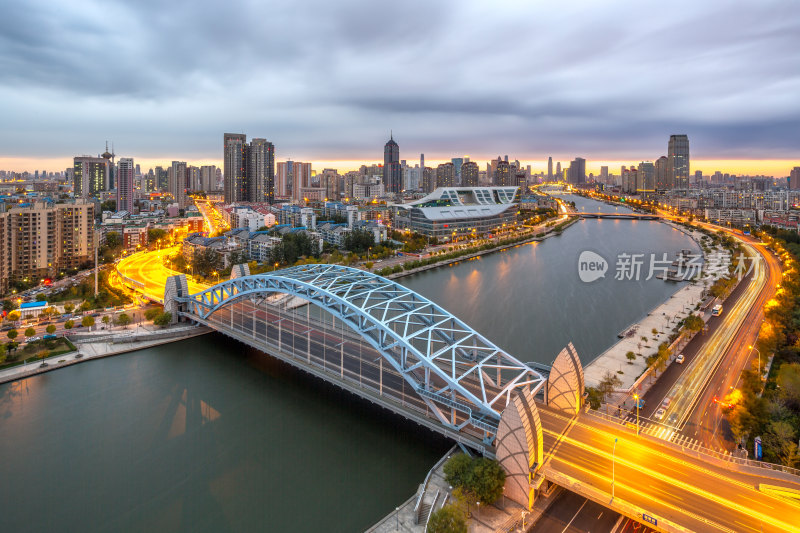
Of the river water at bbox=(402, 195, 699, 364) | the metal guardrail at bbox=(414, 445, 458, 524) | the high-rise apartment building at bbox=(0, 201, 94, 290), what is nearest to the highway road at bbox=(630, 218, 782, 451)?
the river water at bbox=(402, 195, 699, 364)

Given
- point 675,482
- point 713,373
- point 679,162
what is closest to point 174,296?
point 675,482

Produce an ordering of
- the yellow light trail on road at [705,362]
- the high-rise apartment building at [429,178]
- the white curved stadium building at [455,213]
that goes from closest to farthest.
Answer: the yellow light trail on road at [705,362] → the white curved stadium building at [455,213] → the high-rise apartment building at [429,178]

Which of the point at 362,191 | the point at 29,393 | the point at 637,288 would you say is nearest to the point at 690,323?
the point at 637,288

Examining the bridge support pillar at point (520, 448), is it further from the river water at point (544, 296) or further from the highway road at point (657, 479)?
the river water at point (544, 296)

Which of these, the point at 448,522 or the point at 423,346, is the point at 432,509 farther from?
the point at 423,346

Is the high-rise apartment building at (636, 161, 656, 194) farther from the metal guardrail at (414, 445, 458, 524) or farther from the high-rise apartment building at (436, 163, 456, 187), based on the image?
the metal guardrail at (414, 445, 458, 524)

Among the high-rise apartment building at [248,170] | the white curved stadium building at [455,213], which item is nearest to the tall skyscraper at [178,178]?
the high-rise apartment building at [248,170]
